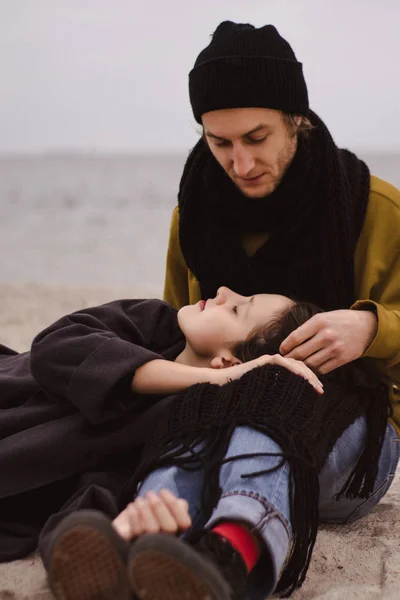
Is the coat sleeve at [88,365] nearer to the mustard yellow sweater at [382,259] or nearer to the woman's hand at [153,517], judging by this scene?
the woman's hand at [153,517]

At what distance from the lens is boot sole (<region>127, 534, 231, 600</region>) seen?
1547mm

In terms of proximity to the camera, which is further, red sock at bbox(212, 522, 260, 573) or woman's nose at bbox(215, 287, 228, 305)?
woman's nose at bbox(215, 287, 228, 305)

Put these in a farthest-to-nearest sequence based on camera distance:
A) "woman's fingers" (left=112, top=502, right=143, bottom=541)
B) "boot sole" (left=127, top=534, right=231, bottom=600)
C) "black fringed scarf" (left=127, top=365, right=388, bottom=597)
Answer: "black fringed scarf" (left=127, top=365, right=388, bottom=597) < "woman's fingers" (left=112, top=502, right=143, bottom=541) < "boot sole" (left=127, top=534, right=231, bottom=600)

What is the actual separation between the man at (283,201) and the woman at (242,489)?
0.27m

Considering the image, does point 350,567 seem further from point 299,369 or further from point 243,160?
point 243,160

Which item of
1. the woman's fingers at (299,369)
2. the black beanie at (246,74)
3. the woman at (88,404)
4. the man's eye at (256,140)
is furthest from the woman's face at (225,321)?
the black beanie at (246,74)

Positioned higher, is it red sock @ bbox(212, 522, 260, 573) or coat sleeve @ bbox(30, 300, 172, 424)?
coat sleeve @ bbox(30, 300, 172, 424)

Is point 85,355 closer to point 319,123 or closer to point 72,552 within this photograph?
point 72,552

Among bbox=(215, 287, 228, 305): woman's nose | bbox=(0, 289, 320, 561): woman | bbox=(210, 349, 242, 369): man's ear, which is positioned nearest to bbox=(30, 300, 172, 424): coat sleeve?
bbox=(0, 289, 320, 561): woman

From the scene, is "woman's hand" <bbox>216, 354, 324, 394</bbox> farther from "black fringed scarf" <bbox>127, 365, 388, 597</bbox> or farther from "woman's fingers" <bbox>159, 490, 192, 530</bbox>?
"woman's fingers" <bbox>159, 490, 192, 530</bbox>

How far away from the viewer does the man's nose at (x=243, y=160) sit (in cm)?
265

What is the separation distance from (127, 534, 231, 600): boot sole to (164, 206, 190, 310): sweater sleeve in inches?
71.7

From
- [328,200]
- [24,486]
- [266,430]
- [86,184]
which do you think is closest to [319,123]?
[328,200]

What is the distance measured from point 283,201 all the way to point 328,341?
2.02ft
